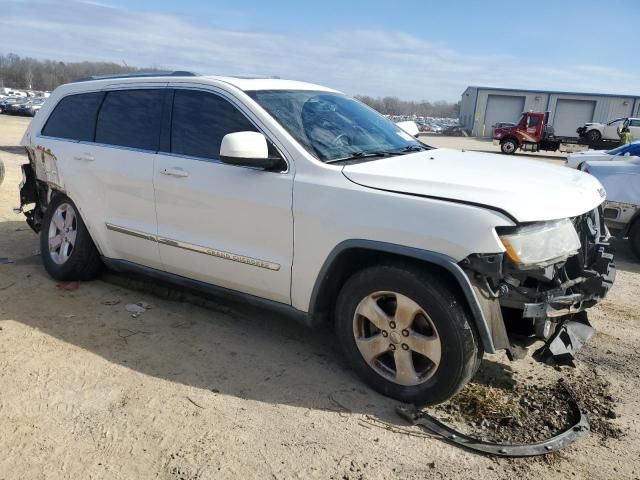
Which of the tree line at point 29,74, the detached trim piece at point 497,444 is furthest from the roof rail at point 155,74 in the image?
the tree line at point 29,74

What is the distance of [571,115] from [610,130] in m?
21.0

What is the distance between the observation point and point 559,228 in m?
3.05

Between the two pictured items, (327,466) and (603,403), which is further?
(603,403)

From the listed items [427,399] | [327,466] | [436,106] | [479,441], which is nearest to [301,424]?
[327,466]

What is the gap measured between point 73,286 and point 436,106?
6046 inches

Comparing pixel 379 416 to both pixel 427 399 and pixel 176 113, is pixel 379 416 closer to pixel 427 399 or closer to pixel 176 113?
pixel 427 399

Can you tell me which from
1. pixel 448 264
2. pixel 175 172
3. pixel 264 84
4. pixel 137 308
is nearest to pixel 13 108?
pixel 137 308

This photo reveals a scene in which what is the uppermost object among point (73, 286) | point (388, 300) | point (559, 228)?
point (559, 228)

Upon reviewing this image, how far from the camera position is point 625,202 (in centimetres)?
692

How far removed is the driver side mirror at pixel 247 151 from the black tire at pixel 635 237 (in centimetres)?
539

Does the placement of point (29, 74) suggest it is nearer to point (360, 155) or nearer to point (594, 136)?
point (594, 136)

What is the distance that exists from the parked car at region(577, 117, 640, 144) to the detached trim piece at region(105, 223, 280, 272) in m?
33.6

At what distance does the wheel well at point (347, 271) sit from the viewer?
3.07m

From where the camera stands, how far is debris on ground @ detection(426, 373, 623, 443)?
305 cm
